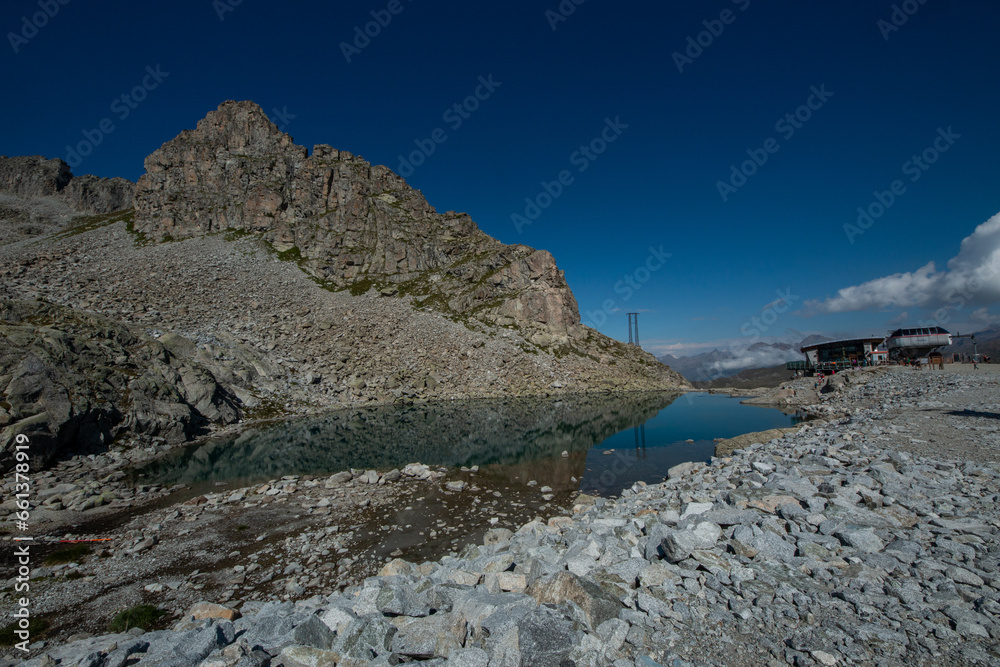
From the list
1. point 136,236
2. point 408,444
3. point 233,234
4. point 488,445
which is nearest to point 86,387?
point 408,444

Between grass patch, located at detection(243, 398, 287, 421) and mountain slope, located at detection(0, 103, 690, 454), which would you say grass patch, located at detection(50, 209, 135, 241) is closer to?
mountain slope, located at detection(0, 103, 690, 454)

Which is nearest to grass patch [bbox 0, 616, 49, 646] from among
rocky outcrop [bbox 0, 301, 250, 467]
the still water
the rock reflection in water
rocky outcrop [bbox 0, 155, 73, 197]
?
the still water

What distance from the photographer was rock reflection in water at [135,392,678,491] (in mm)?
19891

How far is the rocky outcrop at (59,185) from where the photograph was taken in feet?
339

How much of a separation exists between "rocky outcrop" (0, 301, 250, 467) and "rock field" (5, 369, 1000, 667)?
1738 cm

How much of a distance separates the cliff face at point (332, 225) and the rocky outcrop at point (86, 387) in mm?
49056

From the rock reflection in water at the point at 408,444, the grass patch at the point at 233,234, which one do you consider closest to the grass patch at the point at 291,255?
the grass patch at the point at 233,234

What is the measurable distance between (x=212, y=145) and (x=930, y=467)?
11827 cm

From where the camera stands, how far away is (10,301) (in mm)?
26797

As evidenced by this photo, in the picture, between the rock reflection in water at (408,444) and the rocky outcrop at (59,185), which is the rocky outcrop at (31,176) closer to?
the rocky outcrop at (59,185)

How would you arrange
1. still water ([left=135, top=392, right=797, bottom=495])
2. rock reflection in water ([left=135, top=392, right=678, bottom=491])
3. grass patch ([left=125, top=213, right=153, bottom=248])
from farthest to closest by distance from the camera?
1. grass patch ([left=125, top=213, right=153, bottom=248])
2. rock reflection in water ([left=135, top=392, right=678, bottom=491])
3. still water ([left=135, top=392, right=797, bottom=495])

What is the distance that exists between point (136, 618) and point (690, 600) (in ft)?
34.1

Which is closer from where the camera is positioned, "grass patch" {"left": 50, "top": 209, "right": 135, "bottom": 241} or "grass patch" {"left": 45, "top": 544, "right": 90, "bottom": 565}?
"grass patch" {"left": 45, "top": 544, "right": 90, "bottom": 565}

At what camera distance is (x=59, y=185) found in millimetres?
106625
